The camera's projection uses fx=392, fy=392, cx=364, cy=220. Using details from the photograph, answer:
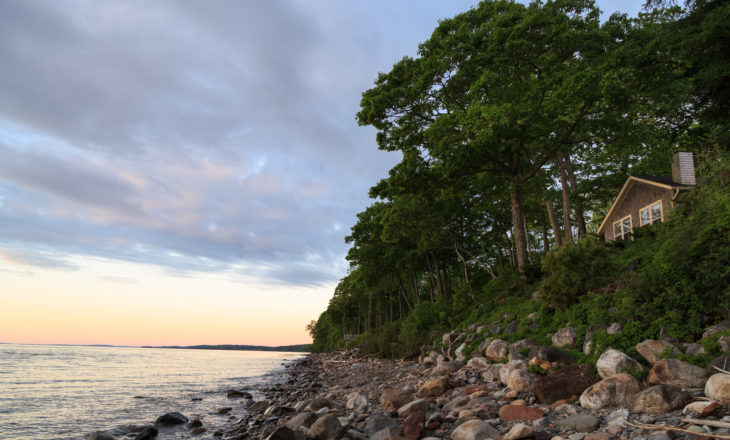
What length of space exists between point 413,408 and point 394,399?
1141 mm

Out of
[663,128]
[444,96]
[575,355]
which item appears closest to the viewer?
[575,355]

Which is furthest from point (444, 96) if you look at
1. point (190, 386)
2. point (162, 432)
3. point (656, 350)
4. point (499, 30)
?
point (190, 386)

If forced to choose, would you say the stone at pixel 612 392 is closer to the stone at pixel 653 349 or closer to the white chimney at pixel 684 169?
the stone at pixel 653 349

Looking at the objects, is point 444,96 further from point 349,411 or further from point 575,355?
point 349,411

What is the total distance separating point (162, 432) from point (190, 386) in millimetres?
14500

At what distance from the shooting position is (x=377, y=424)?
836cm

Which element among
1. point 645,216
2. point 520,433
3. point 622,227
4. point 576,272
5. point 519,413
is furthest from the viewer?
point 622,227

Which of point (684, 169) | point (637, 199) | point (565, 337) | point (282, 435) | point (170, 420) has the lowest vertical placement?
point (170, 420)

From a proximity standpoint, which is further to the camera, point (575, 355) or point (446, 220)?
point (446, 220)

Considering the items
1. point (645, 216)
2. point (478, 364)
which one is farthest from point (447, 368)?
point (645, 216)

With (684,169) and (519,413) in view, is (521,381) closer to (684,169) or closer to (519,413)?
(519,413)

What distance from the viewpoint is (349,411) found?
11.1 meters

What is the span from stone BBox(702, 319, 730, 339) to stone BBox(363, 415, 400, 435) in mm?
6531

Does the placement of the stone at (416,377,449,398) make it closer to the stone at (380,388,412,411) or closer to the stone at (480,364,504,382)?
the stone at (380,388,412,411)
